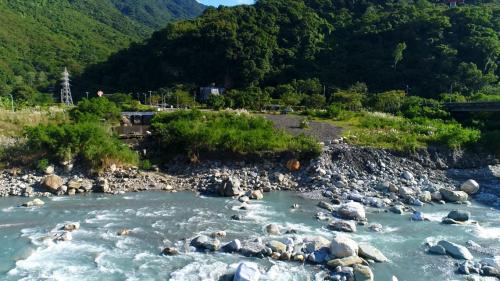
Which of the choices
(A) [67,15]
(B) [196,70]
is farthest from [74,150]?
(A) [67,15]

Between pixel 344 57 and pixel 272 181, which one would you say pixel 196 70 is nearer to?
pixel 344 57

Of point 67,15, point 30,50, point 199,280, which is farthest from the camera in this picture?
point 67,15

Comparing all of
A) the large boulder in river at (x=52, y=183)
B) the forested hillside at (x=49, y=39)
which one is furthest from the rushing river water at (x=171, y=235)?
the forested hillside at (x=49, y=39)

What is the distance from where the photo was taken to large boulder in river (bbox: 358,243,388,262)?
16328mm

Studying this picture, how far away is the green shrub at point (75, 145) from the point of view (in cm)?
2919

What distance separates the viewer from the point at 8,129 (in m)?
36.7

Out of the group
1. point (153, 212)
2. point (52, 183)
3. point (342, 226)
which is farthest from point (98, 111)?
point (342, 226)

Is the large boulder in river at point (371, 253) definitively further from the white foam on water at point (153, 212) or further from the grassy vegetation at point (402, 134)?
the grassy vegetation at point (402, 134)

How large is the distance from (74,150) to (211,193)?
31.8 feet

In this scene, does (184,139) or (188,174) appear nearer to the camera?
(188,174)

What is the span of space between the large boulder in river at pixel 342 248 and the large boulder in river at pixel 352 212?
494 centimetres

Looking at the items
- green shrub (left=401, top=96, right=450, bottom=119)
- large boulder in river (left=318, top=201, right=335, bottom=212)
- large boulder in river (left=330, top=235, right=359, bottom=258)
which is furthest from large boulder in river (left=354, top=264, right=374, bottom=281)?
green shrub (left=401, top=96, right=450, bottom=119)

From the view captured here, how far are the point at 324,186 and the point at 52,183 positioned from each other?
A: 15.5m

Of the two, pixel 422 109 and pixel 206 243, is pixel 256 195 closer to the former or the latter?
pixel 206 243
